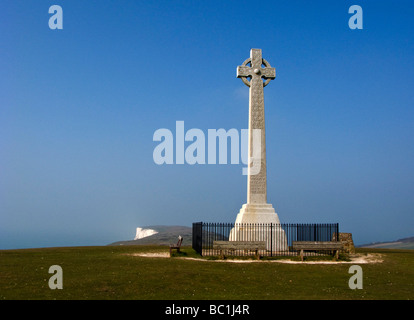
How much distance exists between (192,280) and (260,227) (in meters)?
11.2

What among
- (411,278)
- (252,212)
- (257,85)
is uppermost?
(257,85)

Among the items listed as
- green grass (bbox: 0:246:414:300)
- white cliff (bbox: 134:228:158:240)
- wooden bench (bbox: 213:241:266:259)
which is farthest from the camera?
white cliff (bbox: 134:228:158:240)

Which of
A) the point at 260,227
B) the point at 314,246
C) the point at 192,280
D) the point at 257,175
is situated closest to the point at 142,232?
the point at 257,175

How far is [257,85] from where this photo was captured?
94.8 feet

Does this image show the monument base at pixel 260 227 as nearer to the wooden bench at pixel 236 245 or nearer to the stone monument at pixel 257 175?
the stone monument at pixel 257 175

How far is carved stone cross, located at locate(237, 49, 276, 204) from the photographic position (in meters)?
27.6

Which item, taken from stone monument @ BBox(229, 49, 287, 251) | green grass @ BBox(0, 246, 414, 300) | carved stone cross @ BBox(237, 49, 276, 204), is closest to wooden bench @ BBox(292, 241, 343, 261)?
green grass @ BBox(0, 246, 414, 300)

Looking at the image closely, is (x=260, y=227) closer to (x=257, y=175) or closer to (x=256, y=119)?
(x=257, y=175)

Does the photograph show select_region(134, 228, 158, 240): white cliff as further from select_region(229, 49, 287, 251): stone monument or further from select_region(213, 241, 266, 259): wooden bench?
select_region(213, 241, 266, 259): wooden bench

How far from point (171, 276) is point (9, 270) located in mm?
6910

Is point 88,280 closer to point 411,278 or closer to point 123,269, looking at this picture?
point 123,269

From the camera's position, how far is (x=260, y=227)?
85.2 feet

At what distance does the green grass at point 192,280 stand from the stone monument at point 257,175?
217 inches
